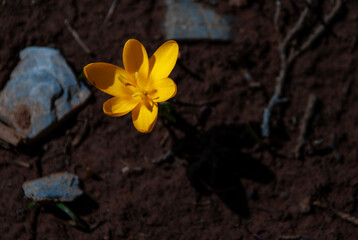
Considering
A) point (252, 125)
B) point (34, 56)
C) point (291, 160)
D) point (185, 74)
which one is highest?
point (34, 56)

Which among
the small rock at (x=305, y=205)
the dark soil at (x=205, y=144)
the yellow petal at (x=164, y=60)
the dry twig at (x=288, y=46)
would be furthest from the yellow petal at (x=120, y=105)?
the small rock at (x=305, y=205)

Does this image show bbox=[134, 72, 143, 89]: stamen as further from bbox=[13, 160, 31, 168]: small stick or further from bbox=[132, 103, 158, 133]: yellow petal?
bbox=[13, 160, 31, 168]: small stick

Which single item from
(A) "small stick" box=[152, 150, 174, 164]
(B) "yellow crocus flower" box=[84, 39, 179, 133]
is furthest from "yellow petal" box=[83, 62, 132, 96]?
(A) "small stick" box=[152, 150, 174, 164]

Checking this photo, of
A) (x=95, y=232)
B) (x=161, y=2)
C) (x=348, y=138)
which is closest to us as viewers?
(x=95, y=232)

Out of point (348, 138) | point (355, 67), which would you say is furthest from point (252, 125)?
point (355, 67)

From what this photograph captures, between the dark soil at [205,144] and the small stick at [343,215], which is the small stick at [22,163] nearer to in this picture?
the dark soil at [205,144]

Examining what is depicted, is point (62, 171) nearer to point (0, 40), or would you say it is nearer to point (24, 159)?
point (24, 159)

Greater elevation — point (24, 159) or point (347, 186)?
point (24, 159)
